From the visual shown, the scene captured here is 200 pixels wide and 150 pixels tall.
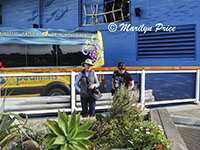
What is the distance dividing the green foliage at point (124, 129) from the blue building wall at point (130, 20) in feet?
14.9

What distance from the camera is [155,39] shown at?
515 inches

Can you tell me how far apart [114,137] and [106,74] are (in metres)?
4.66

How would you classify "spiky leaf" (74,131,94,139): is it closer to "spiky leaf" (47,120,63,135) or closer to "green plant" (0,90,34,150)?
"spiky leaf" (47,120,63,135)

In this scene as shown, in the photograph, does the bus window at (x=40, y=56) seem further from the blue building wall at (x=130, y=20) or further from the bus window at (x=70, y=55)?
the blue building wall at (x=130, y=20)

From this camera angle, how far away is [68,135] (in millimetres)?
3035

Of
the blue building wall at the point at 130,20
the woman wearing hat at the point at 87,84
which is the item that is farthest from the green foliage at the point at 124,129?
the blue building wall at the point at 130,20

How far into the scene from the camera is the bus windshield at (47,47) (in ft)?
28.5

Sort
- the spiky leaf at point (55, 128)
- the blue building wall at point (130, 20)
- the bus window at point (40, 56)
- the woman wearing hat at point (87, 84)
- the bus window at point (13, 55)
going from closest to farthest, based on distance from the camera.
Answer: the spiky leaf at point (55, 128) < the woman wearing hat at point (87, 84) < the bus window at point (13, 55) < the bus window at point (40, 56) < the blue building wall at point (130, 20)

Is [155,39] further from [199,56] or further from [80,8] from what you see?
[80,8]

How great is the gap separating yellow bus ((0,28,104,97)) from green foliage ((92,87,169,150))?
3.57 metres

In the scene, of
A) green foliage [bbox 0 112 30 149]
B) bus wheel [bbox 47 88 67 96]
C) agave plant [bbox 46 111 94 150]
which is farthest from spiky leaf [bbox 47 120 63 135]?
bus wheel [bbox 47 88 67 96]

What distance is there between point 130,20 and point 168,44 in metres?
2.32

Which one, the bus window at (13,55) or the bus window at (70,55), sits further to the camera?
the bus window at (70,55)

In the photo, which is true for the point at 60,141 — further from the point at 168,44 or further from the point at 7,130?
the point at 168,44
